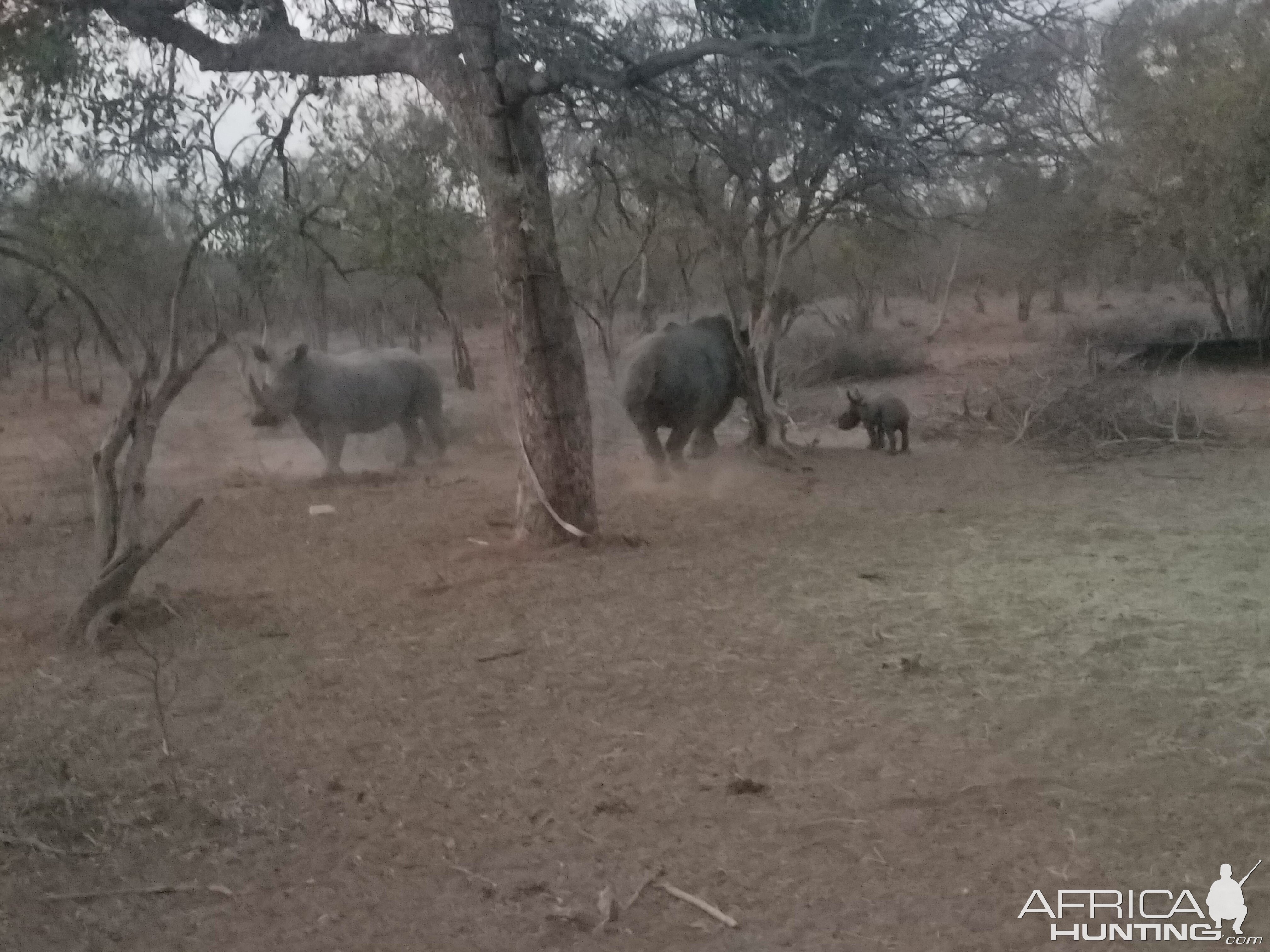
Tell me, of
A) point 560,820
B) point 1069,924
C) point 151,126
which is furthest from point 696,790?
point 151,126

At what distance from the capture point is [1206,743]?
182 inches

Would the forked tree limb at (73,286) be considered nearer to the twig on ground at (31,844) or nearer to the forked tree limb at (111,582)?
the forked tree limb at (111,582)

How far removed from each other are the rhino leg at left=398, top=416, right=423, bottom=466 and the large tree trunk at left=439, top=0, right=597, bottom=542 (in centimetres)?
568

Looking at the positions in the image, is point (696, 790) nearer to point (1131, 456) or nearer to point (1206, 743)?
point (1206, 743)

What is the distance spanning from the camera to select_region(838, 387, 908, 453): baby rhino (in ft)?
46.1

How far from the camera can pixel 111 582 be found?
657 centimetres

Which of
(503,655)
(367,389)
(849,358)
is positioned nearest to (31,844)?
(503,655)

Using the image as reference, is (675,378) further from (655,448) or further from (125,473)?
(125,473)

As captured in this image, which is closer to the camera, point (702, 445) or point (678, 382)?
point (678, 382)

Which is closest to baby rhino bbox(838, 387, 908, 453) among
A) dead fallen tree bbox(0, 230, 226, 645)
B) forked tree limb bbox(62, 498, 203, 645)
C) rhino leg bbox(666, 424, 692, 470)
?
rhino leg bbox(666, 424, 692, 470)

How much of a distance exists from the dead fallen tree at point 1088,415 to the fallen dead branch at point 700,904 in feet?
34.2

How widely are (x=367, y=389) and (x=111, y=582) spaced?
270 inches

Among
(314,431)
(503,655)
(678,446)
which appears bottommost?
(503,655)

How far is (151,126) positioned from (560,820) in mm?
4787
